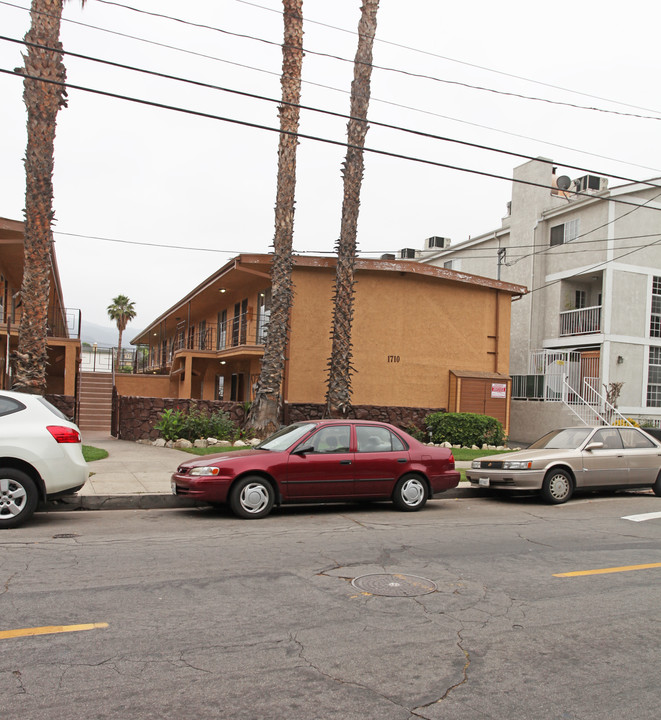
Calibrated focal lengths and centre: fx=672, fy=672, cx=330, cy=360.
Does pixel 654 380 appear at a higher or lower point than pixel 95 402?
higher

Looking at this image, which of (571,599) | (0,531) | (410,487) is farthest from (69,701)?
(410,487)

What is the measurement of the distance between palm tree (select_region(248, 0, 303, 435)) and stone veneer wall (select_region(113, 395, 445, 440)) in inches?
52.5

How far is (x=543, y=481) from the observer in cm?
1135

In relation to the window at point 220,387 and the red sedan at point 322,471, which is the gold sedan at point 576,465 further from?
the window at point 220,387

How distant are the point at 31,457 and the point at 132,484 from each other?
3.23 metres

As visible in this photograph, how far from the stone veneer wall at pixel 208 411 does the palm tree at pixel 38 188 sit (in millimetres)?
4319

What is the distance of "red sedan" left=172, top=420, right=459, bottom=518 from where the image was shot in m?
9.07

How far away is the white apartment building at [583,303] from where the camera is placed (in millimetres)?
24531

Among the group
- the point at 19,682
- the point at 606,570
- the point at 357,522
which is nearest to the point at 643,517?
the point at 606,570

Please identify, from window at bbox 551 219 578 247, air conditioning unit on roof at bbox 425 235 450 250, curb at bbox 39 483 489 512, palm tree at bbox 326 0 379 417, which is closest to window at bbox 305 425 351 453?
curb at bbox 39 483 489 512

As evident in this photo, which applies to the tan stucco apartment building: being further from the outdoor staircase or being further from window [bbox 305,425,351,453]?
window [bbox 305,425,351,453]

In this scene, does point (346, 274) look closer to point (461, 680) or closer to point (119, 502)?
point (119, 502)

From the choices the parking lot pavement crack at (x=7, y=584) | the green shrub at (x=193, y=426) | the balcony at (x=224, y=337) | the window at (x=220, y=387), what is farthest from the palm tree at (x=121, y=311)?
the parking lot pavement crack at (x=7, y=584)

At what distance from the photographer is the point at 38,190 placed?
14.7m
